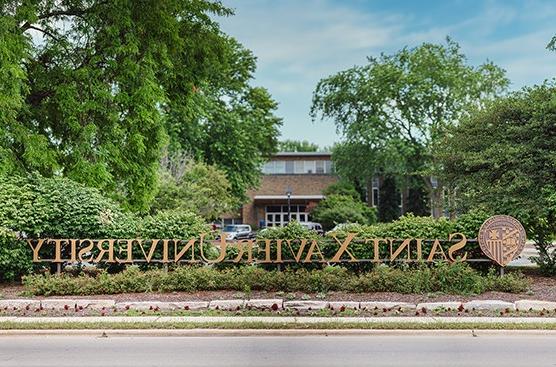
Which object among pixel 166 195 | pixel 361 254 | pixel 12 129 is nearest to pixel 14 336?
pixel 361 254

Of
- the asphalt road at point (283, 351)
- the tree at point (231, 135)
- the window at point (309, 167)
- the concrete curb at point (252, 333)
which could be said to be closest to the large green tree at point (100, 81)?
the concrete curb at point (252, 333)

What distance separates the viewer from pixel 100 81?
2052cm

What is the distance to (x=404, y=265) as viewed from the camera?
51.0 feet

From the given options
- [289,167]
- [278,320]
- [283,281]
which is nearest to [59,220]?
[283,281]

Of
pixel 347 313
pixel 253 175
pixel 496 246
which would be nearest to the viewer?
pixel 347 313

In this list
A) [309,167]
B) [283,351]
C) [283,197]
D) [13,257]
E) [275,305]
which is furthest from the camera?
[309,167]

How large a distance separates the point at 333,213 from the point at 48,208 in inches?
1313

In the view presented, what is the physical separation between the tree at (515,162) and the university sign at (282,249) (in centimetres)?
126

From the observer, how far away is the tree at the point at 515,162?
16.6 m

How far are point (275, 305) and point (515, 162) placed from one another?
8.87 metres

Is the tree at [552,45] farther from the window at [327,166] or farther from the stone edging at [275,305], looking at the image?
the window at [327,166]

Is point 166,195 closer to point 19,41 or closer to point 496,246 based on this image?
point 19,41

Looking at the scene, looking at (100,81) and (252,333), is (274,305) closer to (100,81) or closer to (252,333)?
(252,333)

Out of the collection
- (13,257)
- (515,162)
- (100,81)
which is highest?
(100,81)
